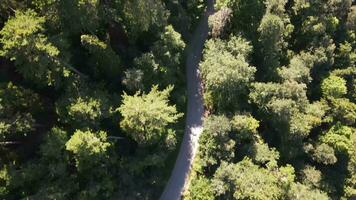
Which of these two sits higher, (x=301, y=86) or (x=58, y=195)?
(x=301, y=86)

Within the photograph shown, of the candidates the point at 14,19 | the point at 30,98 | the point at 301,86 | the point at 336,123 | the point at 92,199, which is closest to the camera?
the point at 14,19

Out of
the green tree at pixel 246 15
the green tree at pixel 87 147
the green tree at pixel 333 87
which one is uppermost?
the green tree at pixel 246 15

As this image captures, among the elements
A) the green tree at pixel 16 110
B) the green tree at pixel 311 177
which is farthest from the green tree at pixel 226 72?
the green tree at pixel 16 110

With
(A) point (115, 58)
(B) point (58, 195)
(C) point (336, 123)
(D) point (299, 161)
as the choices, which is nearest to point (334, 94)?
(C) point (336, 123)

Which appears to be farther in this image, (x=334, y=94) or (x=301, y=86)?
(x=334, y=94)

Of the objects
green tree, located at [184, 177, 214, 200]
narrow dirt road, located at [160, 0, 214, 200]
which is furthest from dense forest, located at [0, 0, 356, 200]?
narrow dirt road, located at [160, 0, 214, 200]

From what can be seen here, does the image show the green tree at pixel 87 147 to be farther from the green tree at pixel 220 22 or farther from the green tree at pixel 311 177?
the green tree at pixel 311 177

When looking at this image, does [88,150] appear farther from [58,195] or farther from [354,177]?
[354,177]

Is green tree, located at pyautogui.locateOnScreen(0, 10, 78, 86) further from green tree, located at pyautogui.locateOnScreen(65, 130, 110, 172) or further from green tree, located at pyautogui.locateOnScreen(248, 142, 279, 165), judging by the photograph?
green tree, located at pyautogui.locateOnScreen(248, 142, 279, 165)
